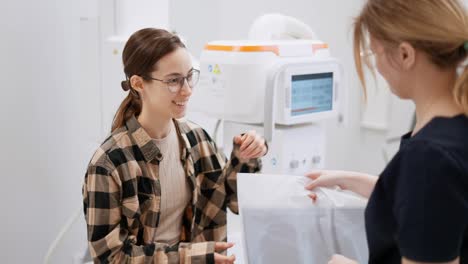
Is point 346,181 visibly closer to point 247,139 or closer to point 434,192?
point 247,139

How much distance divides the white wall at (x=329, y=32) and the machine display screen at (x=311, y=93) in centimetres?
77

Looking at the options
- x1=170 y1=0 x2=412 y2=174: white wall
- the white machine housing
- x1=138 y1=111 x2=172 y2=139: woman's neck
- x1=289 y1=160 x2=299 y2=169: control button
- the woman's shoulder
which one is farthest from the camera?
x1=170 y1=0 x2=412 y2=174: white wall

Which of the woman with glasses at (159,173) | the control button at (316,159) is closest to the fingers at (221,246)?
the woman with glasses at (159,173)

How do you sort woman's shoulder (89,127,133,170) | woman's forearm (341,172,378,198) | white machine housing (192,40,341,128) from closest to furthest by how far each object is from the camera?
woman's forearm (341,172,378,198), woman's shoulder (89,127,133,170), white machine housing (192,40,341,128)

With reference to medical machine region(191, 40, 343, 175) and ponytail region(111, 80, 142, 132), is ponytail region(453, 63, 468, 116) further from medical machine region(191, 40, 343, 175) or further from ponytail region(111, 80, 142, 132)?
medical machine region(191, 40, 343, 175)

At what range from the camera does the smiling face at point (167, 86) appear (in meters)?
1.35

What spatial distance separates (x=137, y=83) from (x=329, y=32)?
2.00 metres

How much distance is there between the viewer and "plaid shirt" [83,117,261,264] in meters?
1.26

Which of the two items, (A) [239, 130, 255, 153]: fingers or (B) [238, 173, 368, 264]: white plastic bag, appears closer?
(B) [238, 173, 368, 264]: white plastic bag

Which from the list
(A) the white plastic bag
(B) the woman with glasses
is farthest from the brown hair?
(A) the white plastic bag

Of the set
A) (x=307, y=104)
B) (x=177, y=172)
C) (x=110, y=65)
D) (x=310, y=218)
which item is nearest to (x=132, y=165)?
(x=177, y=172)

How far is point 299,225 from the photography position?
A: 3.99ft

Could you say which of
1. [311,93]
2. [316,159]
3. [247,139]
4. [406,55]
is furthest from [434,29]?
→ [316,159]

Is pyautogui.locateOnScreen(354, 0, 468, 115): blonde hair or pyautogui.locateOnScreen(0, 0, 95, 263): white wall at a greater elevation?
pyautogui.locateOnScreen(354, 0, 468, 115): blonde hair
